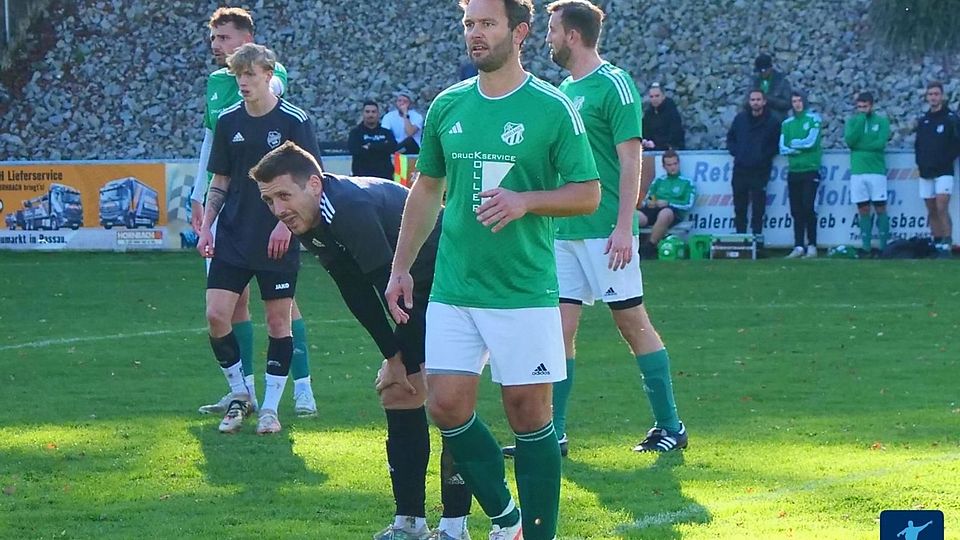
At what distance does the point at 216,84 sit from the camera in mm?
9789

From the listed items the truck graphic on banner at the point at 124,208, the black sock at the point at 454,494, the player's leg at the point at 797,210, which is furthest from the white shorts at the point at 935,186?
the black sock at the point at 454,494

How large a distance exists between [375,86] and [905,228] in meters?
14.1

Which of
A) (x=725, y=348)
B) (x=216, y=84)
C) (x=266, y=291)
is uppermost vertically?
(x=216, y=84)

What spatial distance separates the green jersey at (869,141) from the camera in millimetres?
20938

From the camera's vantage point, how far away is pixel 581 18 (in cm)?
788

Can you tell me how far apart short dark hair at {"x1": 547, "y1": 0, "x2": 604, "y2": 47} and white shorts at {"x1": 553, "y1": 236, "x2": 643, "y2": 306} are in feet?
3.50

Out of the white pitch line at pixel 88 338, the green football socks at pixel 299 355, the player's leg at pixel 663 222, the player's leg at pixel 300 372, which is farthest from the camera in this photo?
the player's leg at pixel 663 222

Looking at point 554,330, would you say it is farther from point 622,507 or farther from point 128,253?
point 128,253

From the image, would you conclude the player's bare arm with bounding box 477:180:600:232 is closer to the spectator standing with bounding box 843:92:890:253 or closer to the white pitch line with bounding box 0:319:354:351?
the white pitch line with bounding box 0:319:354:351

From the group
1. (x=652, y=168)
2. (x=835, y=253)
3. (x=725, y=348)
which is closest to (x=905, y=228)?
(x=835, y=253)

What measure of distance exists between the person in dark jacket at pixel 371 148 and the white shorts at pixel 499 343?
676 inches

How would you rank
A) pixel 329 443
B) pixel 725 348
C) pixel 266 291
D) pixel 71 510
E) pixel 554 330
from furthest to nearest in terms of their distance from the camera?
pixel 725 348
pixel 266 291
pixel 329 443
pixel 71 510
pixel 554 330

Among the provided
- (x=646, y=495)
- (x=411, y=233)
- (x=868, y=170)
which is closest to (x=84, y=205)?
(x=868, y=170)

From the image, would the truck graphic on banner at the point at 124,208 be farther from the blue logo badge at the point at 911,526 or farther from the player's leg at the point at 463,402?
the blue logo badge at the point at 911,526
